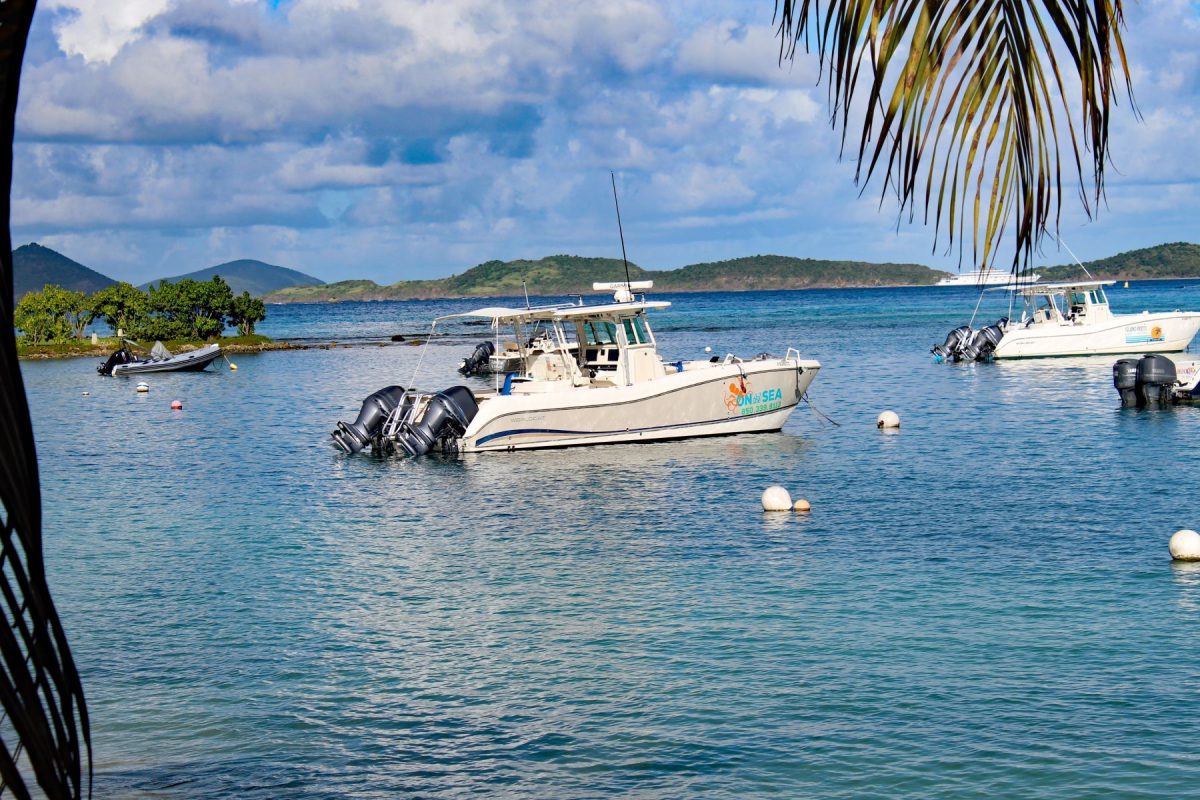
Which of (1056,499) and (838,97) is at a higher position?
(838,97)

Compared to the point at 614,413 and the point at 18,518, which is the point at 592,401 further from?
the point at 18,518

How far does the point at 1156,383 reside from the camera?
36.5m

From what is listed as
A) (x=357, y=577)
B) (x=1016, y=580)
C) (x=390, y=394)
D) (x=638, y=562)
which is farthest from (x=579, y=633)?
(x=390, y=394)

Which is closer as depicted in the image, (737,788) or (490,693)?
(737,788)

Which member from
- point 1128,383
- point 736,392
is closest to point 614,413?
point 736,392

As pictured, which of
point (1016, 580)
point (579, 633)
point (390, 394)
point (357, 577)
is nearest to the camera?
point (579, 633)

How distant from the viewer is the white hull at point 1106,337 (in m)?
54.6

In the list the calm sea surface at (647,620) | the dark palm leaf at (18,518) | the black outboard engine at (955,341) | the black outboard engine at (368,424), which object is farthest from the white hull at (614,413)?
the black outboard engine at (955,341)

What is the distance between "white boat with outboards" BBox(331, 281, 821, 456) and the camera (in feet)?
99.2

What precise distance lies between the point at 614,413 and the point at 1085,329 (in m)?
31.7

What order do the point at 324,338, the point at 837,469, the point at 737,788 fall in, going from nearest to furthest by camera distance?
1. the point at 737,788
2. the point at 837,469
3. the point at 324,338

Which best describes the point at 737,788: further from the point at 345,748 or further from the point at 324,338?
the point at 324,338

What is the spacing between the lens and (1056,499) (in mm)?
22953

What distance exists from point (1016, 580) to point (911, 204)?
48.3 feet
